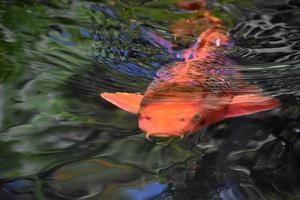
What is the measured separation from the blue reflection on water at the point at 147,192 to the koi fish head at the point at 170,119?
199mm

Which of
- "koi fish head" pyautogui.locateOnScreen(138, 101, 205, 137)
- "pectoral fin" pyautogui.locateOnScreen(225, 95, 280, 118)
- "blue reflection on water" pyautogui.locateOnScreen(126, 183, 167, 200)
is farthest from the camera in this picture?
"pectoral fin" pyautogui.locateOnScreen(225, 95, 280, 118)

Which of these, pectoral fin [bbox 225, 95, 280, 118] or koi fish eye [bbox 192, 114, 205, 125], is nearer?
koi fish eye [bbox 192, 114, 205, 125]

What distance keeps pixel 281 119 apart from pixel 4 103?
978mm

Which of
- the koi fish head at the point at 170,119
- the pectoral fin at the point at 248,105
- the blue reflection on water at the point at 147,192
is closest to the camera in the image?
the blue reflection on water at the point at 147,192

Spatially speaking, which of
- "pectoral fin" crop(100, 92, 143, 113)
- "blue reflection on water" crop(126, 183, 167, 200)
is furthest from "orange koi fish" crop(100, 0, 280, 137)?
"blue reflection on water" crop(126, 183, 167, 200)

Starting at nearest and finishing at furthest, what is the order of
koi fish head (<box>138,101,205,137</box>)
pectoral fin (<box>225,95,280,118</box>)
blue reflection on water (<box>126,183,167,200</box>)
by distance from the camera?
1. blue reflection on water (<box>126,183,167,200</box>)
2. koi fish head (<box>138,101,205,137</box>)
3. pectoral fin (<box>225,95,280,118</box>)

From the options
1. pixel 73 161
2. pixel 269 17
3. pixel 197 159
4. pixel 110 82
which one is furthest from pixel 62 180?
pixel 269 17

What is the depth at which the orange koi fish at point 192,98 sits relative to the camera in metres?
1.79

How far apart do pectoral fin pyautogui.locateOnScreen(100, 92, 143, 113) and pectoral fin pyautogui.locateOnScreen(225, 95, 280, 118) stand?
1.02ft

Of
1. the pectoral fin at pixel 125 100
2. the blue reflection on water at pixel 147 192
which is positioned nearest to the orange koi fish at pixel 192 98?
the pectoral fin at pixel 125 100

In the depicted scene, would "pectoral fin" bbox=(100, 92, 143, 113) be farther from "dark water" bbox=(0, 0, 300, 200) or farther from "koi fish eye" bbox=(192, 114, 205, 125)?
"koi fish eye" bbox=(192, 114, 205, 125)

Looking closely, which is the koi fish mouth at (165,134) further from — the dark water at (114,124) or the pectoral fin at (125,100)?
the pectoral fin at (125,100)

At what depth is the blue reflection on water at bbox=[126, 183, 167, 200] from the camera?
1.57 meters

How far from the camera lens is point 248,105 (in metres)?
1.97
